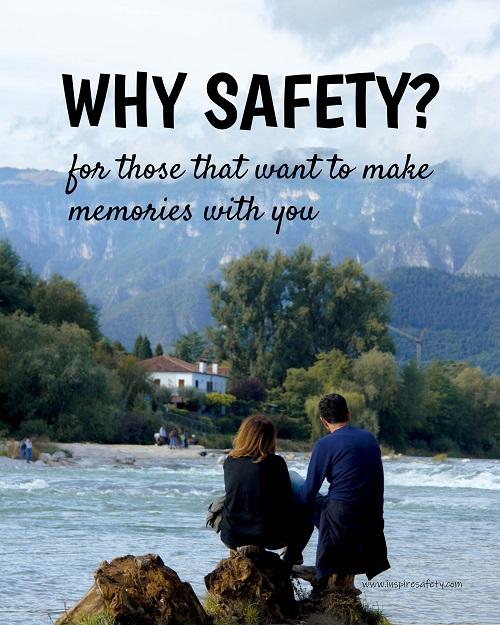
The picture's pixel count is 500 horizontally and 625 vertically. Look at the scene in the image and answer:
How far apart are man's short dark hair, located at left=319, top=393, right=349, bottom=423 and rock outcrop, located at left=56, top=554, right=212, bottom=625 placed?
1.18 meters

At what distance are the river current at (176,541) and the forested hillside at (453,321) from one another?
14225 cm

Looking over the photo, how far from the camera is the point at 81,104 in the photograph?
16.2 m

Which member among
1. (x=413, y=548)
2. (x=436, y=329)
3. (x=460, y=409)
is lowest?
(x=413, y=548)

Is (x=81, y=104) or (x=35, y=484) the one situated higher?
(x=81, y=104)

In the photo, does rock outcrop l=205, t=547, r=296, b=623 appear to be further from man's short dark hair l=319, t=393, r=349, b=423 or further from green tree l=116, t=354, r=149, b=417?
green tree l=116, t=354, r=149, b=417

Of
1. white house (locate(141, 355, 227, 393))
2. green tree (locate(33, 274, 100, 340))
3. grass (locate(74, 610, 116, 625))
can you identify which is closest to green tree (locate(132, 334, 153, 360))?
white house (locate(141, 355, 227, 393))

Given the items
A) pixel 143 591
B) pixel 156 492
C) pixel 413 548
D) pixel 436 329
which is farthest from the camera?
pixel 436 329

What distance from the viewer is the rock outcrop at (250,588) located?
22.7 feet

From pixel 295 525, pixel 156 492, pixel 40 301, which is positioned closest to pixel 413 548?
pixel 295 525

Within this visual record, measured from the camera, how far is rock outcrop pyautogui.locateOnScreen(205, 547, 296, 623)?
272 inches

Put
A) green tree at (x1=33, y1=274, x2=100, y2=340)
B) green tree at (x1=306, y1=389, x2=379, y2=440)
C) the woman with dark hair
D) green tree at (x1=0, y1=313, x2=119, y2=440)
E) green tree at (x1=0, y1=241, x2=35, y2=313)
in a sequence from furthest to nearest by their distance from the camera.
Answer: green tree at (x1=306, y1=389, x2=379, y2=440)
green tree at (x1=33, y1=274, x2=100, y2=340)
green tree at (x1=0, y1=241, x2=35, y2=313)
green tree at (x1=0, y1=313, x2=119, y2=440)
the woman with dark hair

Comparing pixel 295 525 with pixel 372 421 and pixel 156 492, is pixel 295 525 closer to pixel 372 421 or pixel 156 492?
pixel 156 492

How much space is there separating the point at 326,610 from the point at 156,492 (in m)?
19.1

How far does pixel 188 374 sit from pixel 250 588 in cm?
7506
